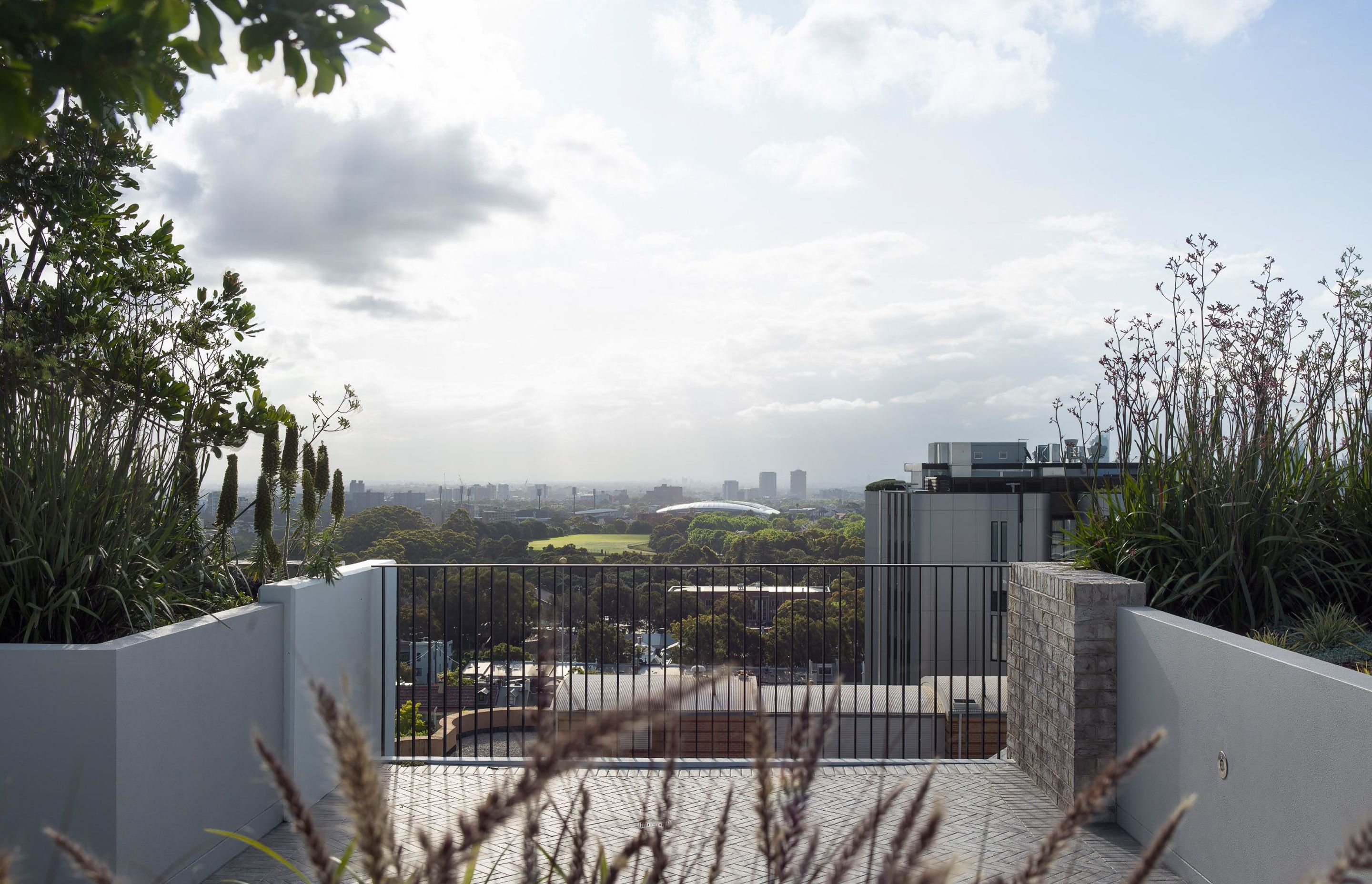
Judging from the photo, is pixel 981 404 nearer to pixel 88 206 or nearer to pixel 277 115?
pixel 277 115

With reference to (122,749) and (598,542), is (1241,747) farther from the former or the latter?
(598,542)

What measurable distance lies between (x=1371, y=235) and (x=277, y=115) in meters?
6.59

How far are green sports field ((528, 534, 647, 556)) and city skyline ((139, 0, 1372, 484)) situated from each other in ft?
8.16

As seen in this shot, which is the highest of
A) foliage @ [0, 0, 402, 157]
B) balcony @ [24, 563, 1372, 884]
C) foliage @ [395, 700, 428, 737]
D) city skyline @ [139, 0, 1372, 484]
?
city skyline @ [139, 0, 1372, 484]

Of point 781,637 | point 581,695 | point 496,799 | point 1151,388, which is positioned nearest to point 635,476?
point 781,637

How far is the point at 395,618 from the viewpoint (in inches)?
219

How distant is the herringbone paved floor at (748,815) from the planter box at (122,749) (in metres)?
0.41

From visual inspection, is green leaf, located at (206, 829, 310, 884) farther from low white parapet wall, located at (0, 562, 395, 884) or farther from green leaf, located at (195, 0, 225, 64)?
green leaf, located at (195, 0, 225, 64)

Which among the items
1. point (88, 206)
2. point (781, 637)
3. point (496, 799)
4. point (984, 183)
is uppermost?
point (984, 183)

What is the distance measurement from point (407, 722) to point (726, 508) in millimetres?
20075

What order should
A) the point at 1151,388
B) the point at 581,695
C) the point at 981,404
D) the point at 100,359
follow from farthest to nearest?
the point at 981,404, the point at 581,695, the point at 1151,388, the point at 100,359

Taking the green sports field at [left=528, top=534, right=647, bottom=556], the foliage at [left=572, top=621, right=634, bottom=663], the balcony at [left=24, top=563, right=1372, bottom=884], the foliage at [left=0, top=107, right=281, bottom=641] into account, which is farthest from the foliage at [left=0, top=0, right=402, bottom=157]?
the green sports field at [left=528, top=534, right=647, bottom=556]

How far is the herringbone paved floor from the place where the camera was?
3652 mm

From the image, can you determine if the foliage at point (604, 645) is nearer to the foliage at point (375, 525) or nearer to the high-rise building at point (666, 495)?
the foliage at point (375, 525)
